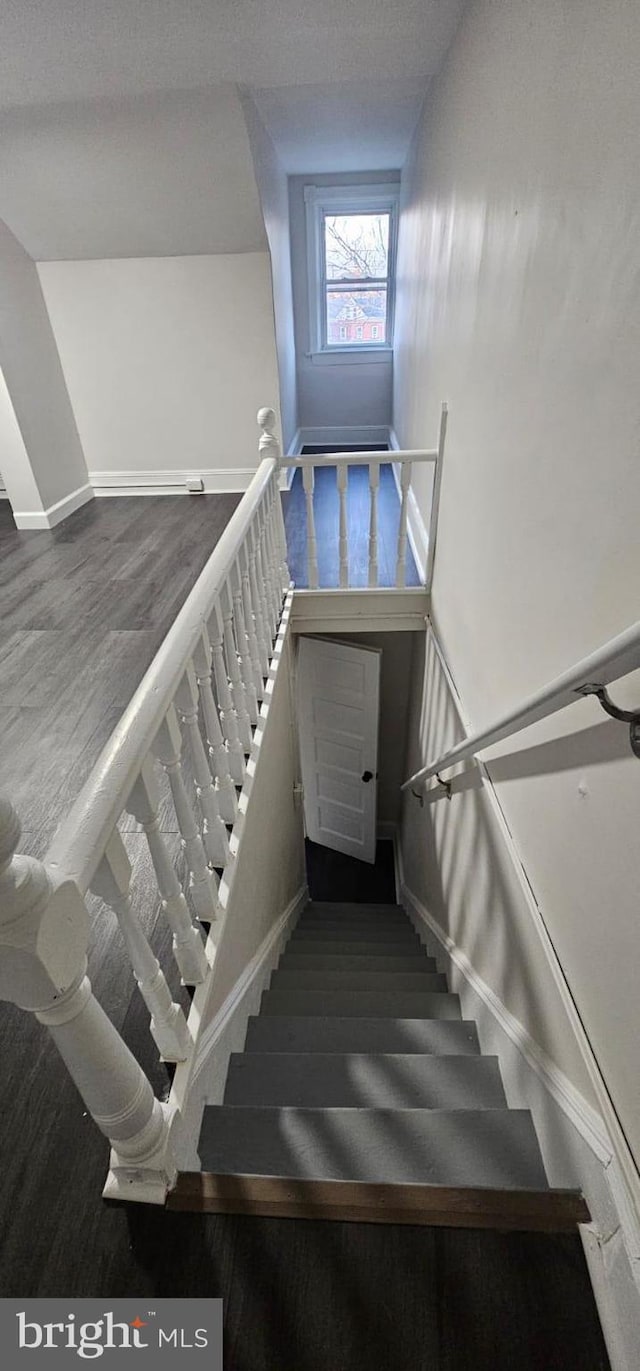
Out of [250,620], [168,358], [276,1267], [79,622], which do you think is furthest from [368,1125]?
[168,358]

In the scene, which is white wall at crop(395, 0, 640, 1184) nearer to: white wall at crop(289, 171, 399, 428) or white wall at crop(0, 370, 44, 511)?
white wall at crop(0, 370, 44, 511)

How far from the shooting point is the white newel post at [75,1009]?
56cm

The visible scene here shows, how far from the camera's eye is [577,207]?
989 mm

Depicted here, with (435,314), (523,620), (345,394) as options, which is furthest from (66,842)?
(345,394)

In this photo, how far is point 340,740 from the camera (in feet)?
14.0

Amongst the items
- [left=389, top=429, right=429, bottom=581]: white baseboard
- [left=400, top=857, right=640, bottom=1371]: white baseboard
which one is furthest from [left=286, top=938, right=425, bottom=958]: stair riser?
[left=389, top=429, right=429, bottom=581]: white baseboard

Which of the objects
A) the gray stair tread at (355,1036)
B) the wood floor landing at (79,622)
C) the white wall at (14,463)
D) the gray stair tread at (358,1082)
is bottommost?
the gray stair tread at (355,1036)

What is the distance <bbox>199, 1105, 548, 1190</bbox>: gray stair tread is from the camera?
112 cm

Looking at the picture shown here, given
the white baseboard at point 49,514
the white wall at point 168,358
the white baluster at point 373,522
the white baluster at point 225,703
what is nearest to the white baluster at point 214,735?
the white baluster at point 225,703

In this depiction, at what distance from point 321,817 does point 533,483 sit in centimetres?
404

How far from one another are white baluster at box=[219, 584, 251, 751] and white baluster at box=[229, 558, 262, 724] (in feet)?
0.14

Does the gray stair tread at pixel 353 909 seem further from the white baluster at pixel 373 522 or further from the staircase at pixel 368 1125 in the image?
the white baluster at pixel 373 522

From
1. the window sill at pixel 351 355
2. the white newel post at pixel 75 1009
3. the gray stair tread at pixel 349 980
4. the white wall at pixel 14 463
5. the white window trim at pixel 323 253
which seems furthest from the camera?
the window sill at pixel 351 355

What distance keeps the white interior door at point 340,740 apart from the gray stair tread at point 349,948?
142cm
